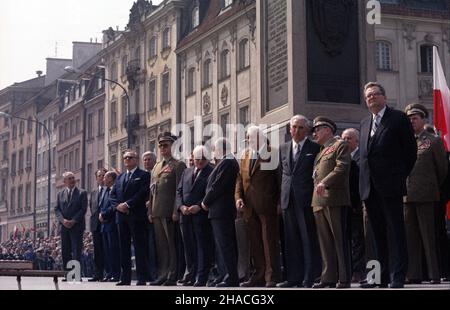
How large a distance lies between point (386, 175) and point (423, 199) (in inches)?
62.2

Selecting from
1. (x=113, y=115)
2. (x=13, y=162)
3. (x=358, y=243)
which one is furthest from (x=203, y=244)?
(x=13, y=162)

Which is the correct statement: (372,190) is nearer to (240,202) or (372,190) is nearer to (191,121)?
(240,202)

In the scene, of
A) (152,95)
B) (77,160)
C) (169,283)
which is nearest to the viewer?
(169,283)

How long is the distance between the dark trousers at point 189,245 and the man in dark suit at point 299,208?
1.80m

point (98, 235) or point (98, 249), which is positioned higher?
point (98, 235)

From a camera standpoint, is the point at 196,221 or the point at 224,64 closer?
the point at 196,221

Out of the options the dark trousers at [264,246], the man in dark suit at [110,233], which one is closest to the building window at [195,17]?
the man in dark suit at [110,233]

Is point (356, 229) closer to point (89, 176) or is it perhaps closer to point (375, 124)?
point (375, 124)

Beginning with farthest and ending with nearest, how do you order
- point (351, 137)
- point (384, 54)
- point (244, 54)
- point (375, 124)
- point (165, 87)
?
1. point (165, 87)
2. point (384, 54)
3. point (244, 54)
4. point (351, 137)
5. point (375, 124)

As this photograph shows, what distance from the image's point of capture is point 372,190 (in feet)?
25.3

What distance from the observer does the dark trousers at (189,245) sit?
10312mm

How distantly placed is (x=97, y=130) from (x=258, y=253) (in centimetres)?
4643

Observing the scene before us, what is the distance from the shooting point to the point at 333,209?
8234 millimetres
